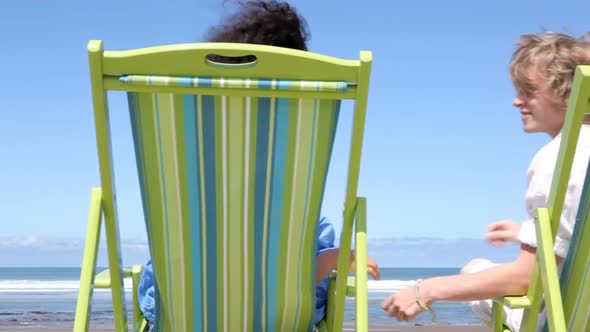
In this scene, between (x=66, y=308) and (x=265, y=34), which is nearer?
(x=265, y=34)

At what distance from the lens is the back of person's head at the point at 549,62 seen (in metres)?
2.84

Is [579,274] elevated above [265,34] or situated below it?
below

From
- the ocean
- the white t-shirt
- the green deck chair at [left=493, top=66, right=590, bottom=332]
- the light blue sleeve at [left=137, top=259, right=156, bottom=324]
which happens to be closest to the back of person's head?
the white t-shirt

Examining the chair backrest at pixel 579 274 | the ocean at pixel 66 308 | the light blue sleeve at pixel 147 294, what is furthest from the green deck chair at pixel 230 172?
the ocean at pixel 66 308

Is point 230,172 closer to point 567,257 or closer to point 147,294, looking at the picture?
point 147,294

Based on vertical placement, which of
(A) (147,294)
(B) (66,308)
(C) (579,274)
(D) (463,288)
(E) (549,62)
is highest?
(E) (549,62)

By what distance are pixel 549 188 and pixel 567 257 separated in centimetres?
24

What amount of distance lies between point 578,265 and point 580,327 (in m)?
0.20

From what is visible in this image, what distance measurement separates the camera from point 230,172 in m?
2.40

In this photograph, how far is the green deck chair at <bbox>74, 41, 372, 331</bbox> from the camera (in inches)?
90.6

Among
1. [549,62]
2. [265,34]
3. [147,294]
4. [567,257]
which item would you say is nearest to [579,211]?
[567,257]

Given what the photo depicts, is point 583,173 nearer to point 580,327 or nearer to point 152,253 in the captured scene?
point 580,327

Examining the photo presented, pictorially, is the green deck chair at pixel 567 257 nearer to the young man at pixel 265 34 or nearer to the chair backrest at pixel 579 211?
the chair backrest at pixel 579 211

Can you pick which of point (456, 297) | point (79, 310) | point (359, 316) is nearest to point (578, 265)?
point (456, 297)
